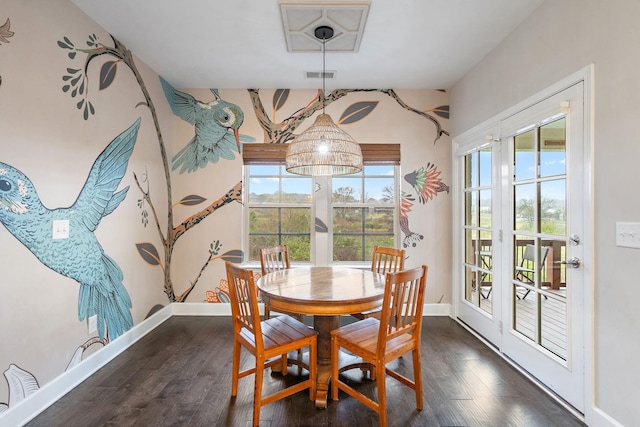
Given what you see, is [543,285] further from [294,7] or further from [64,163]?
[64,163]

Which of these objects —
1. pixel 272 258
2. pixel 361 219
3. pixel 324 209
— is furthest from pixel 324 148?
pixel 361 219

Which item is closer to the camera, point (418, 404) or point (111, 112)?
point (418, 404)

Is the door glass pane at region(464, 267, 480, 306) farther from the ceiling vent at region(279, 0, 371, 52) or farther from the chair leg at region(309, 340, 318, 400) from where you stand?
the ceiling vent at region(279, 0, 371, 52)

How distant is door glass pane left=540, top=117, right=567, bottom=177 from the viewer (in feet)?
6.54

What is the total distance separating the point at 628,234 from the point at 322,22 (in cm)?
237

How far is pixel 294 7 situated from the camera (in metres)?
2.14

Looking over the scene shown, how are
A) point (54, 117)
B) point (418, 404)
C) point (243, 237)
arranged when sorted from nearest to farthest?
point (418, 404), point (54, 117), point (243, 237)

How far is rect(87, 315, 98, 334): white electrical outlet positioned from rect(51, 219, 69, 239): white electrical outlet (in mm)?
700

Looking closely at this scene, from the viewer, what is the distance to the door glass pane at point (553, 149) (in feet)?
6.54

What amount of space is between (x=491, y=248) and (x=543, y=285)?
657 mm

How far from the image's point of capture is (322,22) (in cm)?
229

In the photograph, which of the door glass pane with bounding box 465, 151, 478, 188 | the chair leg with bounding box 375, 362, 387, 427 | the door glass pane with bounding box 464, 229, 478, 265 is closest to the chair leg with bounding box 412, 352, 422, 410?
the chair leg with bounding box 375, 362, 387, 427

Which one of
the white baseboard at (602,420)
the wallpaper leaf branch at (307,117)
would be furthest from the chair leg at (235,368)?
the wallpaper leaf branch at (307,117)

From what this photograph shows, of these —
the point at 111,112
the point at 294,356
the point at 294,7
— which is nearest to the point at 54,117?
the point at 111,112
